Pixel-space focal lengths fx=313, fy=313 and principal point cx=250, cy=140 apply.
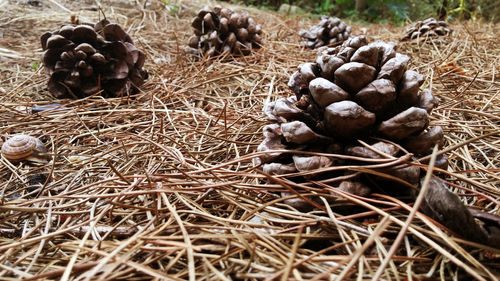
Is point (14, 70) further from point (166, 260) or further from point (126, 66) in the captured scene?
point (166, 260)

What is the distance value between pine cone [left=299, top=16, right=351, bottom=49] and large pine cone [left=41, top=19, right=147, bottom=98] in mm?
1343

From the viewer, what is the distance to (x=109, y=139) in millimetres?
1362

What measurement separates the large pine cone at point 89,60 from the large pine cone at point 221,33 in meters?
0.60

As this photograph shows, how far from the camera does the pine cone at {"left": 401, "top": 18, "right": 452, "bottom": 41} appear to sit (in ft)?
8.29

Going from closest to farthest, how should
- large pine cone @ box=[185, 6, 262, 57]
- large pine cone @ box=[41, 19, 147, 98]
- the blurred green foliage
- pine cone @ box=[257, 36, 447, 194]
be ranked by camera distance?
1. pine cone @ box=[257, 36, 447, 194]
2. large pine cone @ box=[41, 19, 147, 98]
3. large pine cone @ box=[185, 6, 262, 57]
4. the blurred green foliage

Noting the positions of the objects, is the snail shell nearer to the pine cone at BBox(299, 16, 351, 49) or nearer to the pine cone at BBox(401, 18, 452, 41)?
the pine cone at BBox(299, 16, 351, 49)

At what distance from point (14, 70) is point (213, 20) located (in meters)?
1.36

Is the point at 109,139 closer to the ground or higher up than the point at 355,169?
closer to the ground

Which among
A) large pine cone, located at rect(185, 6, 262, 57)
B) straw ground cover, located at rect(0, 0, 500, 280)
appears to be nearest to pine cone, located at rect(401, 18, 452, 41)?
straw ground cover, located at rect(0, 0, 500, 280)

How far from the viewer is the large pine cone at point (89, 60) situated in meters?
1.67

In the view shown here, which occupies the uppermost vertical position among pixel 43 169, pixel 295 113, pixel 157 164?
pixel 295 113

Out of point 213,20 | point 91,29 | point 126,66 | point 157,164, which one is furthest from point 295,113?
point 213,20

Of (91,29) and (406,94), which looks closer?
(406,94)

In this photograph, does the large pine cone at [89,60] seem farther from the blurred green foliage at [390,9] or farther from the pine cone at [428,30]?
the blurred green foliage at [390,9]
